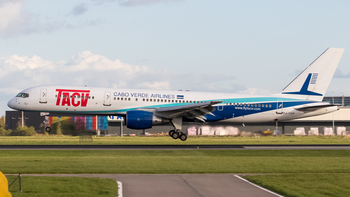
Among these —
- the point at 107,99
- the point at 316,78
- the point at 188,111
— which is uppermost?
the point at 316,78

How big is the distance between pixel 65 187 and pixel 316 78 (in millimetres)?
39343

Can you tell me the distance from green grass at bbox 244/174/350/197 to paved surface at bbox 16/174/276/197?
89cm

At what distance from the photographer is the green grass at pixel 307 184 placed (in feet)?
49.6

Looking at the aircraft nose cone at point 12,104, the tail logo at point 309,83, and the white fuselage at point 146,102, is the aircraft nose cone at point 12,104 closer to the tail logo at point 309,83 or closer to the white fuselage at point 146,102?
the white fuselage at point 146,102

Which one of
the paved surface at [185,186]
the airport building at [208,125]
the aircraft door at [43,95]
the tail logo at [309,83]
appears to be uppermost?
the tail logo at [309,83]

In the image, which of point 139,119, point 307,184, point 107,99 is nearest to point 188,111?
point 139,119

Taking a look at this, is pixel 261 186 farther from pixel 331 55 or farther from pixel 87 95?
pixel 331 55

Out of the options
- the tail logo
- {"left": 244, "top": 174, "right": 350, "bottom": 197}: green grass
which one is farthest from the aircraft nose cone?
the tail logo

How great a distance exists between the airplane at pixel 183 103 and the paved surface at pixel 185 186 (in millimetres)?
20361

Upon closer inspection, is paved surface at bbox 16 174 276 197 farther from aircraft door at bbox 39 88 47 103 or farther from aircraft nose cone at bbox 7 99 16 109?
aircraft nose cone at bbox 7 99 16 109

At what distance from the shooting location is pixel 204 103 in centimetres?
4006

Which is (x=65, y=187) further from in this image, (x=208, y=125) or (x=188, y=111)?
(x=208, y=125)

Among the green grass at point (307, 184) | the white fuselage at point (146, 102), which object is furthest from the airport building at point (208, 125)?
the green grass at point (307, 184)

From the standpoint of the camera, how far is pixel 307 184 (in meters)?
17.2
